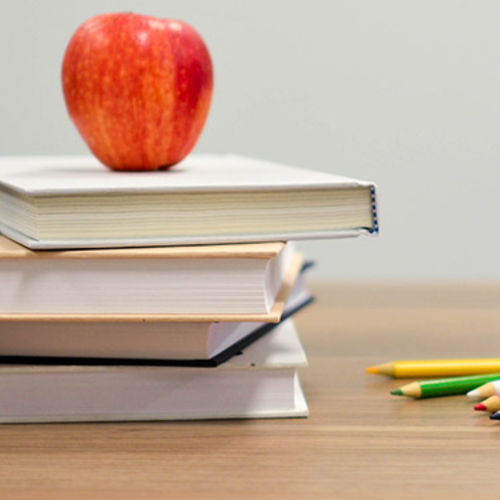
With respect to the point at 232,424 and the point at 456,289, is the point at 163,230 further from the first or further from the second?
the point at 456,289

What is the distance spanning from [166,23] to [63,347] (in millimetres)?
298

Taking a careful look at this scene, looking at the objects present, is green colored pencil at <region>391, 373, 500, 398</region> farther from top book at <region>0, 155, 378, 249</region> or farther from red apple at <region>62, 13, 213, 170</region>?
red apple at <region>62, 13, 213, 170</region>

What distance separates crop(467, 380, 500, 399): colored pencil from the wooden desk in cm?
1

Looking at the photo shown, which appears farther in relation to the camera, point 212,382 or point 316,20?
point 316,20

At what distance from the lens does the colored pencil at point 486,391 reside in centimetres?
66

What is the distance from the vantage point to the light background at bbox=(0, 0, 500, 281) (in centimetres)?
173

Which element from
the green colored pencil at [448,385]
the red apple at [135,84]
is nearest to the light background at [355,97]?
the red apple at [135,84]

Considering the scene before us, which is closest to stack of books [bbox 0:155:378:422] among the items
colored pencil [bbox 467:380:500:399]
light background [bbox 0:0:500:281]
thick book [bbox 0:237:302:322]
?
thick book [bbox 0:237:302:322]

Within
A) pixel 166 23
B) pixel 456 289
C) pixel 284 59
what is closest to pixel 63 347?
pixel 166 23

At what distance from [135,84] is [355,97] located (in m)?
1.01

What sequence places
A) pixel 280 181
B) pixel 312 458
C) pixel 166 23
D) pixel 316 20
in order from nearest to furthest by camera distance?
1. pixel 312 458
2. pixel 280 181
3. pixel 166 23
4. pixel 316 20

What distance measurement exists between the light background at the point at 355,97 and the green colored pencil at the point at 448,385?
1030 millimetres

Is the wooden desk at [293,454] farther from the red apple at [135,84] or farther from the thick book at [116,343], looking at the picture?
the red apple at [135,84]

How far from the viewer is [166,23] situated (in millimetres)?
811
